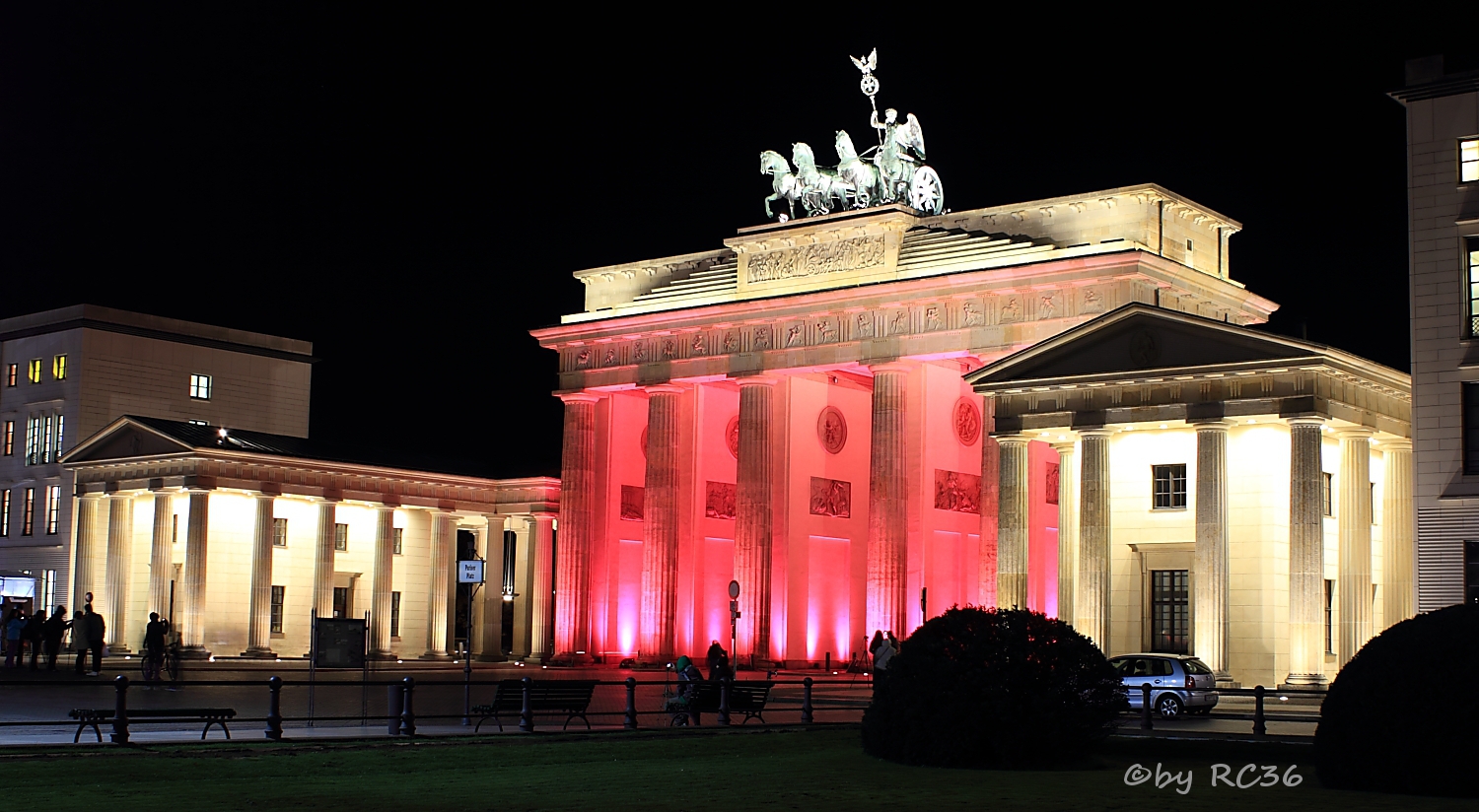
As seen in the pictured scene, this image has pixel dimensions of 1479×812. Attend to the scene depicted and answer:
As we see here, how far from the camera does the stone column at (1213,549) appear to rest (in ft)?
137

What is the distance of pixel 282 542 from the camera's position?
69938mm

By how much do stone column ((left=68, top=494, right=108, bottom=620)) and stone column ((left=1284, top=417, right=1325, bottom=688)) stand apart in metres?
45.9

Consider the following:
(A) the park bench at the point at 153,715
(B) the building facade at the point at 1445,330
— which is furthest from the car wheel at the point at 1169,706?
(A) the park bench at the point at 153,715

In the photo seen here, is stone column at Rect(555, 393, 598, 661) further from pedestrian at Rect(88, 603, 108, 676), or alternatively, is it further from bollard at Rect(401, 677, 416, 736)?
bollard at Rect(401, 677, 416, 736)

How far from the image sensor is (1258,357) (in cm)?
4091

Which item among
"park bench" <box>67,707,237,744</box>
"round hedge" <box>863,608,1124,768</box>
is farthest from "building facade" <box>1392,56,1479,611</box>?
"park bench" <box>67,707,237,744</box>

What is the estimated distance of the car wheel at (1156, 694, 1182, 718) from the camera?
36.4 metres

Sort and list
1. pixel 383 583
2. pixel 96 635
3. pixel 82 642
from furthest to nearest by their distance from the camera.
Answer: pixel 383 583
pixel 96 635
pixel 82 642

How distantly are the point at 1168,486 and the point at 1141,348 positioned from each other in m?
5.06

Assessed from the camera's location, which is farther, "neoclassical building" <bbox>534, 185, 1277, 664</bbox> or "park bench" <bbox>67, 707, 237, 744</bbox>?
"neoclassical building" <bbox>534, 185, 1277, 664</bbox>

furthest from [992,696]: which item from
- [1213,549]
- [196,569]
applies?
[196,569]

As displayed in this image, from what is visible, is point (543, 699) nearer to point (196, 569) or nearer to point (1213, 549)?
point (1213, 549)

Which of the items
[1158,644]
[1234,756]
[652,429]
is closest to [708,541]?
[652,429]

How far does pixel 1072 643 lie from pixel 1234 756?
295 cm
